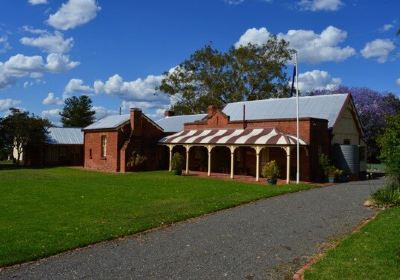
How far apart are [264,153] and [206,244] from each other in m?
20.2

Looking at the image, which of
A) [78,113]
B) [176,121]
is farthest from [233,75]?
[78,113]

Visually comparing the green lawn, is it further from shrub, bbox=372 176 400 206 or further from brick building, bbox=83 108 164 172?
brick building, bbox=83 108 164 172

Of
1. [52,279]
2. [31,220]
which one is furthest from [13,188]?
[52,279]

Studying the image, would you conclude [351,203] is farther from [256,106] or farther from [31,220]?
[256,106]

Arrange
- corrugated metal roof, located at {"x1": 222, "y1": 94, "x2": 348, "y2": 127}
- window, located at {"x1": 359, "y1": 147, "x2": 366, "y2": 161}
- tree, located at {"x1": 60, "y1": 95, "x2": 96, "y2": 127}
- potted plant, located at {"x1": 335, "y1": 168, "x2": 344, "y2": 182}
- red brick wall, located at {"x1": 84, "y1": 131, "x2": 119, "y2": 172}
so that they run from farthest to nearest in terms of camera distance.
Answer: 1. tree, located at {"x1": 60, "y1": 95, "x2": 96, "y2": 127}
2. red brick wall, located at {"x1": 84, "y1": 131, "x2": 119, "y2": 172}
3. window, located at {"x1": 359, "y1": 147, "x2": 366, "y2": 161}
4. corrugated metal roof, located at {"x1": 222, "y1": 94, "x2": 348, "y2": 127}
5. potted plant, located at {"x1": 335, "y1": 168, "x2": 344, "y2": 182}

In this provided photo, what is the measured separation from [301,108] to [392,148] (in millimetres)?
15003

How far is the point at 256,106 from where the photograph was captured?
35844mm

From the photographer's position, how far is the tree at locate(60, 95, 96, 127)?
79.1m

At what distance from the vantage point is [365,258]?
8516 millimetres

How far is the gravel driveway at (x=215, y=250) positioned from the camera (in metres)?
8.08

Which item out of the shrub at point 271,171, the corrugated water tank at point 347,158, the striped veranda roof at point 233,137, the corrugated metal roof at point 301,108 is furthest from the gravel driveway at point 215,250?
the corrugated metal roof at point 301,108

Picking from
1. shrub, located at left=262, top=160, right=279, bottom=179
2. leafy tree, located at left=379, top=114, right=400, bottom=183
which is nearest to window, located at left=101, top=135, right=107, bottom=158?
shrub, located at left=262, top=160, right=279, bottom=179

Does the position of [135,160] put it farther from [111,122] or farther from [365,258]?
[365,258]

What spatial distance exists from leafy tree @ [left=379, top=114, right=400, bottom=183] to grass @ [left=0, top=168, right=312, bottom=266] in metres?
4.78
